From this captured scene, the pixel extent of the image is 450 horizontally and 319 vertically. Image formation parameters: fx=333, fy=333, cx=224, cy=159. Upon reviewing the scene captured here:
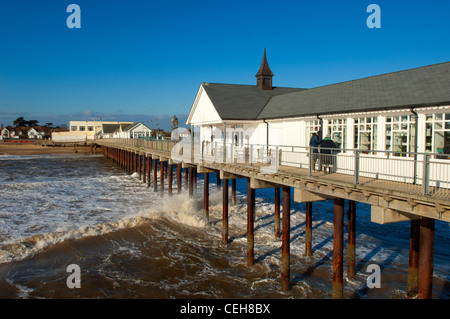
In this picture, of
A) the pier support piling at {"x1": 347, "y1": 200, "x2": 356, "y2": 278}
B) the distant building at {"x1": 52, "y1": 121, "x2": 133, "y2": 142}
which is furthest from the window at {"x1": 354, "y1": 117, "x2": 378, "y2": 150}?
the distant building at {"x1": 52, "y1": 121, "x2": 133, "y2": 142}

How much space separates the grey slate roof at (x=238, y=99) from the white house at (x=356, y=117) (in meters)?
0.06

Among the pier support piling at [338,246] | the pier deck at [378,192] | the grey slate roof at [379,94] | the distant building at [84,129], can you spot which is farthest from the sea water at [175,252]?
the distant building at [84,129]

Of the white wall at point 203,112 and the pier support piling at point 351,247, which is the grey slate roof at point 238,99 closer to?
the white wall at point 203,112

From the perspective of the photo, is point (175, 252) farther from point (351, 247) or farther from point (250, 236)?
point (351, 247)

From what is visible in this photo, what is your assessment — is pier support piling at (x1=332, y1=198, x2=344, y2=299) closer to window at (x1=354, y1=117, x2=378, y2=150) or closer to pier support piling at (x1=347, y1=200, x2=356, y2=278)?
pier support piling at (x1=347, y1=200, x2=356, y2=278)

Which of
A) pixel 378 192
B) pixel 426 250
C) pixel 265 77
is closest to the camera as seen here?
pixel 426 250

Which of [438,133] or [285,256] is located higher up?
[438,133]

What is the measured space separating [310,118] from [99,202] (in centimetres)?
1507

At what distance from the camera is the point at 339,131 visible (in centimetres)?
1227

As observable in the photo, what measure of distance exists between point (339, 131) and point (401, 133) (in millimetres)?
2645

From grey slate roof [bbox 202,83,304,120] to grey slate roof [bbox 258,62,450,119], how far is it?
174 cm

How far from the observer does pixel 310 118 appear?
Result: 1352cm

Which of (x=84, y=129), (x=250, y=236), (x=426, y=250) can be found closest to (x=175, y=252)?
(x=250, y=236)

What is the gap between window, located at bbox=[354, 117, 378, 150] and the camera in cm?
1082
